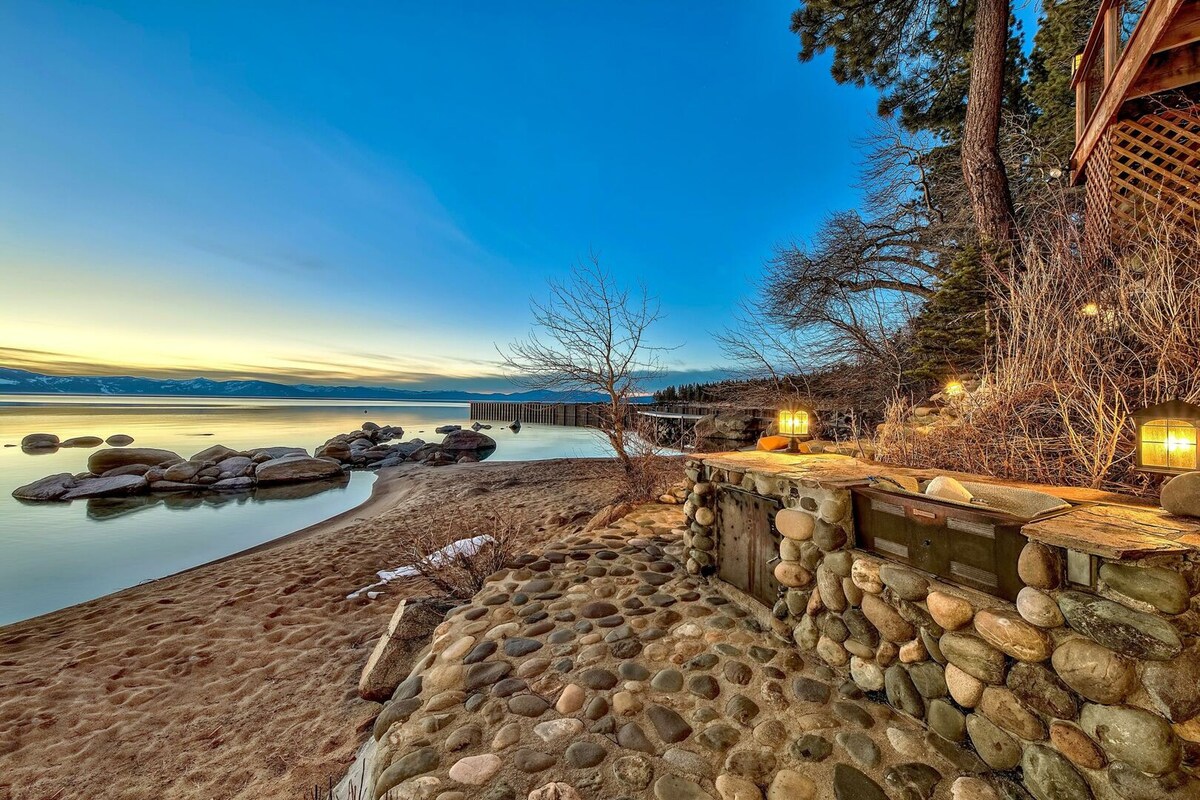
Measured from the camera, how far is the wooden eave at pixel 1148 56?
365 centimetres

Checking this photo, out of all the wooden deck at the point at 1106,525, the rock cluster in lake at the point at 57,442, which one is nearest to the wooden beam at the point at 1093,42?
the wooden deck at the point at 1106,525

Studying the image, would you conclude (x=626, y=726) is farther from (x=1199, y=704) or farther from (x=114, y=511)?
(x=114, y=511)

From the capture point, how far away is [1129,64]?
13.6ft

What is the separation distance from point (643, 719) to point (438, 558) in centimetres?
304

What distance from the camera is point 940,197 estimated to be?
9.08 m

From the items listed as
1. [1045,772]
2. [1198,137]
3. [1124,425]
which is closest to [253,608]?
[1045,772]

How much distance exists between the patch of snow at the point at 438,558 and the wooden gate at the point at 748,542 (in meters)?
2.35

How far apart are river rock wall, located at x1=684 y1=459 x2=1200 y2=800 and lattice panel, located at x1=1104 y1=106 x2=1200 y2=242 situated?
4108mm

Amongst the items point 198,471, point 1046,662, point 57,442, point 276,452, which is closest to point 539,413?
point 276,452

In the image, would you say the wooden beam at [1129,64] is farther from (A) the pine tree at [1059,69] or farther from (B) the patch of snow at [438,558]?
(B) the patch of snow at [438,558]

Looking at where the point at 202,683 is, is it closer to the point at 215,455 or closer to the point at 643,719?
the point at 643,719

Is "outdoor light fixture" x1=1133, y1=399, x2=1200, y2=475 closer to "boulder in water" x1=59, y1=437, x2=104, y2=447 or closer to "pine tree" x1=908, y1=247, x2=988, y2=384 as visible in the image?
"pine tree" x1=908, y1=247, x2=988, y2=384

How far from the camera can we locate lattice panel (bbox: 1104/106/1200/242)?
3861 millimetres

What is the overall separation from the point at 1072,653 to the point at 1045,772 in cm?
42
